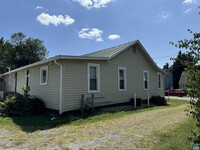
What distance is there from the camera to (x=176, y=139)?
18.9 feet

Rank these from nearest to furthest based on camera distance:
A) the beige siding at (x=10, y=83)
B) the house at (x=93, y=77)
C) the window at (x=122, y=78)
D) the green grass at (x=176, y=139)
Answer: the green grass at (x=176, y=139) → the house at (x=93, y=77) → the window at (x=122, y=78) → the beige siding at (x=10, y=83)

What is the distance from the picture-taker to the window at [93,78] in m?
11.7

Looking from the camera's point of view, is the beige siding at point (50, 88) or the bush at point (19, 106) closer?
the bush at point (19, 106)

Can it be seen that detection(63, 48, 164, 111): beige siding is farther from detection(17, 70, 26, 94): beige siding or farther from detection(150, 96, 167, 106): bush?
detection(17, 70, 26, 94): beige siding

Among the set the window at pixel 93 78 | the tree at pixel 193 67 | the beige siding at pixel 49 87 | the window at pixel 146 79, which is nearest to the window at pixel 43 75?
the beige siding at pixel 49 87

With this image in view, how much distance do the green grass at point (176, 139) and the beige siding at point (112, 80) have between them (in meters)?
5.68

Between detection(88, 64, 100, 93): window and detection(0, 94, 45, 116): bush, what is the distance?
343cm

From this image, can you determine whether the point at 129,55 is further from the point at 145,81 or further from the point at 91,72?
the point at 91,72

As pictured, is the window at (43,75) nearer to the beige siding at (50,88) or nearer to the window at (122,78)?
the beige siding at (50,88)

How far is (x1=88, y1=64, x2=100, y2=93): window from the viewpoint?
11.7 meters

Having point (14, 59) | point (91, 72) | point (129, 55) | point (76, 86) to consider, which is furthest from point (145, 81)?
point (14, 59)

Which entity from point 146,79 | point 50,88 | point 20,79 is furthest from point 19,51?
point 50,88

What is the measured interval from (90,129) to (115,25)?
34.7 ft

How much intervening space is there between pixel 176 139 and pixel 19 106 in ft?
27.1
